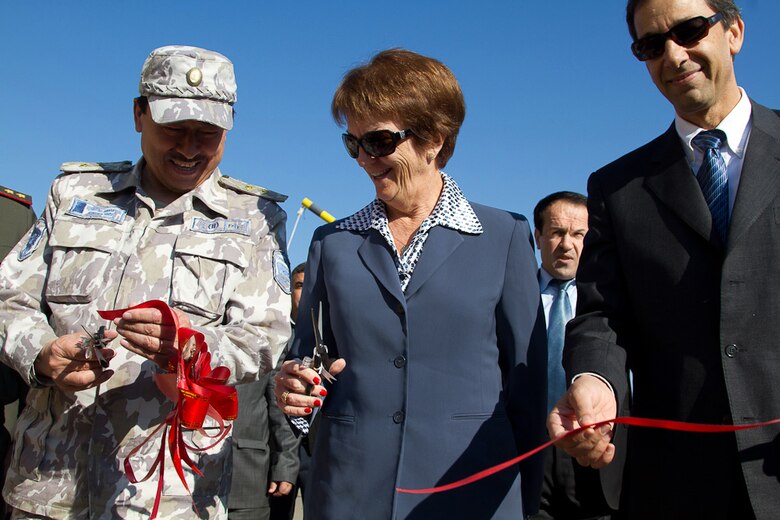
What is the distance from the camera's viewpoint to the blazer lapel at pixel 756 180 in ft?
9.86

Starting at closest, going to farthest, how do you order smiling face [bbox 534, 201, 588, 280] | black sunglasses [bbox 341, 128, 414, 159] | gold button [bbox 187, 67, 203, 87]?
black sunglasses [bbox 341, 128, 414, 159] < gold button [bbox 187, 67, 203, 87] < smiling face [bbox 534, 201, 588, 280]

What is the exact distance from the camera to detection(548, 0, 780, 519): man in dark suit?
292 centimetres

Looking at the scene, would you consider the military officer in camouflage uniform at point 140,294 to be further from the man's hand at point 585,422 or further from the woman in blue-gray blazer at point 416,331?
the man's hand at point 585,422

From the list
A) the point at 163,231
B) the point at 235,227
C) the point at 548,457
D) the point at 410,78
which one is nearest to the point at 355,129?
the point at 410,78

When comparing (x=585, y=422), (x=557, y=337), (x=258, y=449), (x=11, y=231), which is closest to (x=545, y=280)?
(x=557, y=337)

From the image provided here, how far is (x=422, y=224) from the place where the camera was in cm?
377

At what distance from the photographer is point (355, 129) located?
378 cm

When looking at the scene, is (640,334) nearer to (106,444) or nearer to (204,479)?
(204,479)

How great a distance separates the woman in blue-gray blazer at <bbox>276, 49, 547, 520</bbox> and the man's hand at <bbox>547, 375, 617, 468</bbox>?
617 mm

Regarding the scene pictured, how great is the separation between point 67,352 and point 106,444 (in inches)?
17.1

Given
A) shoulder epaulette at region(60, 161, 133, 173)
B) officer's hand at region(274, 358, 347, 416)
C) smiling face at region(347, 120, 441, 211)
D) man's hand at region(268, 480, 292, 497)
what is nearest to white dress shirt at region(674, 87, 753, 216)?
smiling face at region(347, 120, 441, 211)

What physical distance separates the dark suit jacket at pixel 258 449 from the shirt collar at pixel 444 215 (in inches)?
121

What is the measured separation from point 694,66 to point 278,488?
15.6ft

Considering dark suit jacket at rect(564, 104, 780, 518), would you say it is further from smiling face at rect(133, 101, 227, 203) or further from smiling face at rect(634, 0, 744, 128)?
smiling face at rect(133, 101, 227, 203)
